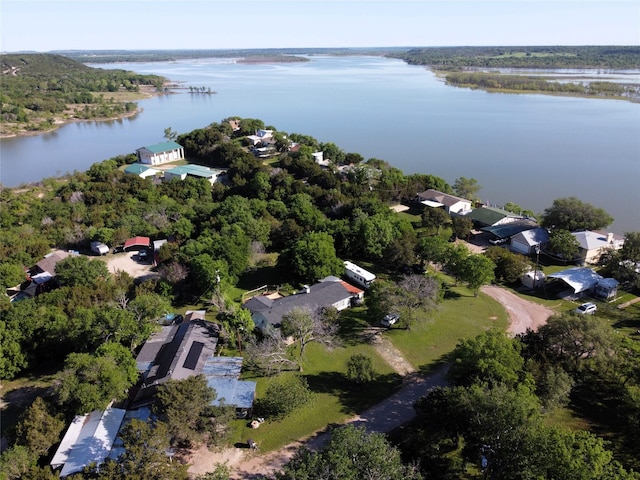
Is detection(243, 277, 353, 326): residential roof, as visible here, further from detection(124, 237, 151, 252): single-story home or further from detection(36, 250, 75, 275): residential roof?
detection(36, 250, 75, 275): residential roof

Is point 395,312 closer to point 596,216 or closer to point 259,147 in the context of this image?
point 596,216

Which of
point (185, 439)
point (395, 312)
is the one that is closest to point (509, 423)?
point (395, 312)

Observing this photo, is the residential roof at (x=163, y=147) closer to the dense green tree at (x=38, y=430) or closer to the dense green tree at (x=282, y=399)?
the dense green tree at (x=38, y=430)

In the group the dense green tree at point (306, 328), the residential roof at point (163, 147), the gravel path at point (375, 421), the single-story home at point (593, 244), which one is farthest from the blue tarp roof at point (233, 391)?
the residential roof at point (163, 147)

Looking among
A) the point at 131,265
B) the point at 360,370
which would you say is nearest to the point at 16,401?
the point at 131,265

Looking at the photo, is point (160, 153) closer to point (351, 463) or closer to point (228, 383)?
point (228, 383)

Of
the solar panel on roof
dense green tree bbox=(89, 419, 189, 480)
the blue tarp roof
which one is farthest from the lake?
dense green tree bbox=(89, 419, 189, 480)
